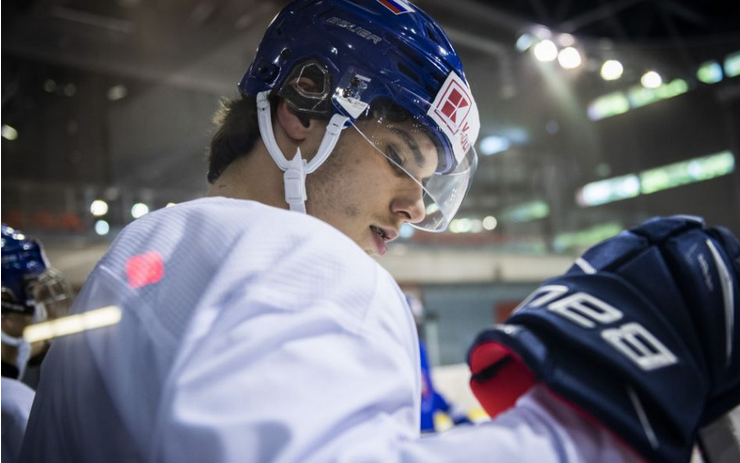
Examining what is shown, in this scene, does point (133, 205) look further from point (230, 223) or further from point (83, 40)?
point (230, 223)

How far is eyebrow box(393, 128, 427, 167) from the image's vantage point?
103cm

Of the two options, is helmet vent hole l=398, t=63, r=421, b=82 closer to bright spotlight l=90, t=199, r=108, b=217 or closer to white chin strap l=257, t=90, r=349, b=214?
white chin strap l=257, t=90, r=349, b=214

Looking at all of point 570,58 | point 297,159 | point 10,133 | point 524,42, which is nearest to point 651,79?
point 524,42

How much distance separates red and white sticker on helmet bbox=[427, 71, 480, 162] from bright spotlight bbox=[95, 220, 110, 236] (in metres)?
7.36

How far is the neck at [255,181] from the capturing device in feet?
3.20

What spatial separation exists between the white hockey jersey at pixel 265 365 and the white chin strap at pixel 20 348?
1.59 meters

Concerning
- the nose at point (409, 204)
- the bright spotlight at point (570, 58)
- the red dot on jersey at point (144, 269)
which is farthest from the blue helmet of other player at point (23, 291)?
the bright spotlight at point (570, 58)

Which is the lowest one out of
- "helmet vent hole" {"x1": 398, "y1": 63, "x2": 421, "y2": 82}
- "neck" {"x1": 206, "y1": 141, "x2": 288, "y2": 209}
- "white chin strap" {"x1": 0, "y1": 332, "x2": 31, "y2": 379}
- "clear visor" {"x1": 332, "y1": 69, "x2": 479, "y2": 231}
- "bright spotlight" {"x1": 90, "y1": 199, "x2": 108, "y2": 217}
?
"white chin strap" {"x1": 0, "y1": 332, "x2": 31, "y2": 379}

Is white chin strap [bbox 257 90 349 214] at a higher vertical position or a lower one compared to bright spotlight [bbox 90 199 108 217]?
higher

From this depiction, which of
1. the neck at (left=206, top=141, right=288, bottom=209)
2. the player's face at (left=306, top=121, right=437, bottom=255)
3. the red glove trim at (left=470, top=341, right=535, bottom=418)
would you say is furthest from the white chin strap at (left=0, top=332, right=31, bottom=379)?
the red glove trim at (left=470, top=341, right=535, bottom=418)

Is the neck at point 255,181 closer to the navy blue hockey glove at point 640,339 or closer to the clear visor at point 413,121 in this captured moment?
the clear visor at point 413,121

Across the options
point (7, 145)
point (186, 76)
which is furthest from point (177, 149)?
point (7, 145)

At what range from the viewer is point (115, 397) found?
514 mm

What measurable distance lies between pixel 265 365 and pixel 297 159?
1.99ft
